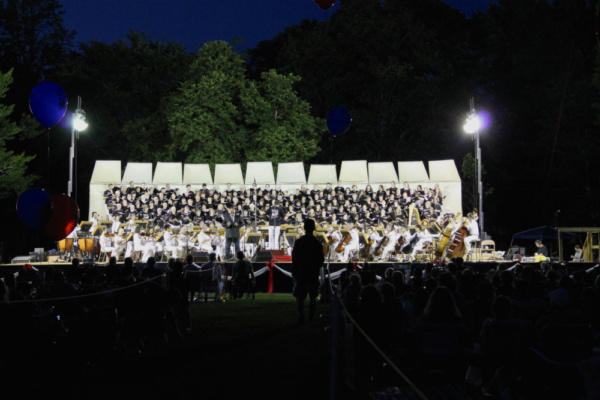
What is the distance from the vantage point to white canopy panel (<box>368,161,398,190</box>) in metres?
33.4

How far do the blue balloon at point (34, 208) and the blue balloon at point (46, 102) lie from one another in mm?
1446

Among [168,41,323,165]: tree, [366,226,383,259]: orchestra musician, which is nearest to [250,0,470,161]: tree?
[168,41,323,165]: tree

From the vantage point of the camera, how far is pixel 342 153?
43562 millimetres

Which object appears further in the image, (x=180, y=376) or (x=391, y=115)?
(x=391, y=115)

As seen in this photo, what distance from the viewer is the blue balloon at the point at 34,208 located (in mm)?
13227

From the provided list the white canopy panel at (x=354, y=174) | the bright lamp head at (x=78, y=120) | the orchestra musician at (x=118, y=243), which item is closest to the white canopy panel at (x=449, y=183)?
the white canopy panel at (x=354, y=174)

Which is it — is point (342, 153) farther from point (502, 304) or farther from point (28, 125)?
point (502, 304)

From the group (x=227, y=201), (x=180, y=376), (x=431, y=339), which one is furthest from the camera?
(x=227, y=201)

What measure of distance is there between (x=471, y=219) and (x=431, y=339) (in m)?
18.0

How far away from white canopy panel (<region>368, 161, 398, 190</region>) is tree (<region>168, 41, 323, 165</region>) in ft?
20.4

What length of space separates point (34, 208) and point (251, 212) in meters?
14.6

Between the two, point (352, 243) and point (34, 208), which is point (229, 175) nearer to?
point (352, 243)

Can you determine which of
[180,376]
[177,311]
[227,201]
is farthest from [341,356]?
[227,201]

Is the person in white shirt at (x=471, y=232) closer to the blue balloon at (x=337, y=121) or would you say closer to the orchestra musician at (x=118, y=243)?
the blue balloon at (x=337, y=121)
